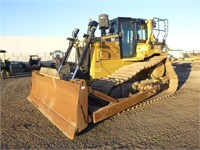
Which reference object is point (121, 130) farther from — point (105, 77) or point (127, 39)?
point (127, 39)

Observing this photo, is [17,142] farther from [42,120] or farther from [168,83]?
[168,83]

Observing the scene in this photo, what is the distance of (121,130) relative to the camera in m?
5.05

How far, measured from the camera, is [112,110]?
5.71 metres

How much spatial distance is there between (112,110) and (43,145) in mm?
2002

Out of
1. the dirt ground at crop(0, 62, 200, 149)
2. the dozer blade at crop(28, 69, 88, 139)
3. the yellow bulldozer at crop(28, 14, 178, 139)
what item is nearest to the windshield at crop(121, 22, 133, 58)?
the yellow bulldozer at crop(28, 14, 178, 139)

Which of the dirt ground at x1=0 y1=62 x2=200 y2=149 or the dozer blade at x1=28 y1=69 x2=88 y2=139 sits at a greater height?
the dozer blade at x1=28 y1=69 x2=88 y2=139

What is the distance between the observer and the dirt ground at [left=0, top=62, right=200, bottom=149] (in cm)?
438

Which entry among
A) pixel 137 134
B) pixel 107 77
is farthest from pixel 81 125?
pixel 107 77

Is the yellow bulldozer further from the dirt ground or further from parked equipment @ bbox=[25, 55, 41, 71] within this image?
parked equipment @ bbox=[25, 55, 41, 71]

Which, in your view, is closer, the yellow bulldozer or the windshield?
the yellow bulldozer

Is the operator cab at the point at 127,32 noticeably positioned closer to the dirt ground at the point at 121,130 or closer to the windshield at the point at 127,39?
the windshield at the point at 127,39

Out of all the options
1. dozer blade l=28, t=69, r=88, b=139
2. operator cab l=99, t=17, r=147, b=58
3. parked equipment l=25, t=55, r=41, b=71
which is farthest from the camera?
parked equipment l=25, t=55, r=41, b=71

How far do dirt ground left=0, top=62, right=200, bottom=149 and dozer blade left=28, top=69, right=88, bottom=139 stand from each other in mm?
193

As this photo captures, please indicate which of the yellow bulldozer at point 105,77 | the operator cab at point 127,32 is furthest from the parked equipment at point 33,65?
the operator cab at point 127,32
